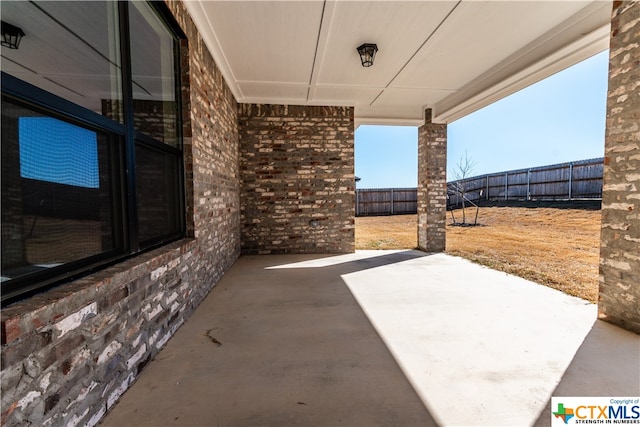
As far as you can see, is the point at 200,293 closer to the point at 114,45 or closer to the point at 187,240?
the point at 187,240

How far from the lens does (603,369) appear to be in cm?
177

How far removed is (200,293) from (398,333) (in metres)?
2.04

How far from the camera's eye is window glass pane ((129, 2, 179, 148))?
199 cm

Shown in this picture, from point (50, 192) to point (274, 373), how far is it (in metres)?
1.55

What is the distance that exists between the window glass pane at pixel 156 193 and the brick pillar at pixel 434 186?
15.8 feet

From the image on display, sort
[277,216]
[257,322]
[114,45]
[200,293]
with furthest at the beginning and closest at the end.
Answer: [277,216]
[200,293]
[257,322]
[114,45]

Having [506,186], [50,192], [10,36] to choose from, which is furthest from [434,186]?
[506,186]

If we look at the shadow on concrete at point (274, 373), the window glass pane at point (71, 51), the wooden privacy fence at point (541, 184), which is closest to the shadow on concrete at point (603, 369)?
the shadow on concrete at point (274, 373)

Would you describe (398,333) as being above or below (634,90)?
below

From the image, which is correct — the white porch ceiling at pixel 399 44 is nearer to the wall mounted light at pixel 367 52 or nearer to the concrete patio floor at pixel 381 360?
the wall mounted light at pixel 367 52

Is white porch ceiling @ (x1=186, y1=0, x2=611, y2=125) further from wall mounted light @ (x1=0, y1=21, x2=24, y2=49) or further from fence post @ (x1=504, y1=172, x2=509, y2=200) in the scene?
fence post @ (x1=504, y1=172, x2=509, y2=200)

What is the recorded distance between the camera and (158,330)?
200cm

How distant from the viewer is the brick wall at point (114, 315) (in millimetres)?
991

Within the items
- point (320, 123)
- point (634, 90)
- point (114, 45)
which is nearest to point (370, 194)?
point (320, 123)
